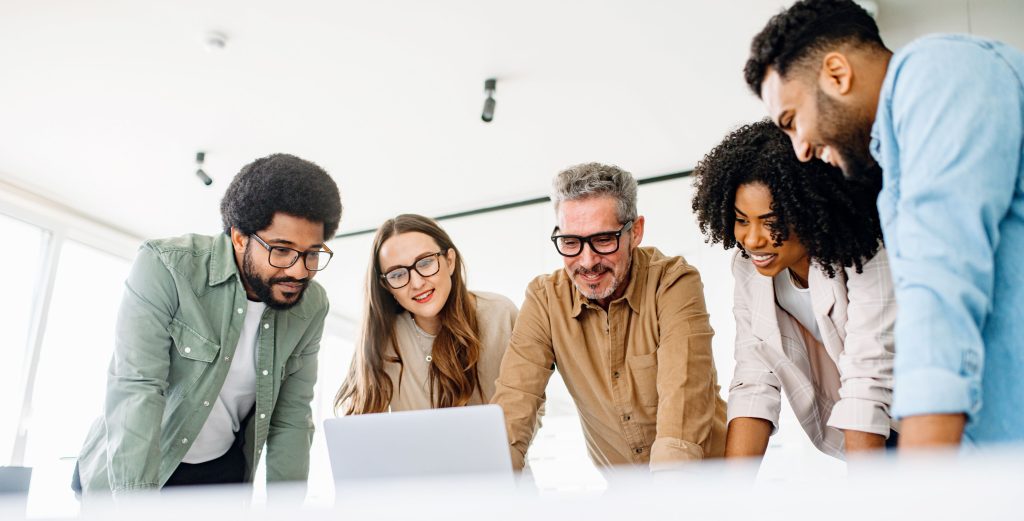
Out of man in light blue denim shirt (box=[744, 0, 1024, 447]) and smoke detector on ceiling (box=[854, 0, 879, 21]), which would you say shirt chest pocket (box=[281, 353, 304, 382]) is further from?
smoke detector on ceiling (box=[854, 0, 879, 21])

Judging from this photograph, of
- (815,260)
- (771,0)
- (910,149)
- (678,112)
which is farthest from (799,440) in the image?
(910,149)

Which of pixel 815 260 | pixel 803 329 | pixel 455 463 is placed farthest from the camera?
pixel 803 329

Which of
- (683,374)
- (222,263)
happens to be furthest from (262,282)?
(683,374)

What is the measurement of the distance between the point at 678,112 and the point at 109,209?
3693 millimetres

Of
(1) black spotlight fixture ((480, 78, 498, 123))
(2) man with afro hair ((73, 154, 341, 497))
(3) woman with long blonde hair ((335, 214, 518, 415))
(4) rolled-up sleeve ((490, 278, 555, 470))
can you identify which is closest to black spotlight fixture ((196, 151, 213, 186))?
(1) black spotlight fixture ((480, 78, 498, 123))

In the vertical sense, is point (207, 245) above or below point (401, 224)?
below

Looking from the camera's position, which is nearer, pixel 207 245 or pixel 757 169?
pixel 757 169

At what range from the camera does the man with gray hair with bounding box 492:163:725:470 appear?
1705mm

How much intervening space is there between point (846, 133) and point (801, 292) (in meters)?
0.60

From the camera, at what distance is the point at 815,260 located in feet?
4.78

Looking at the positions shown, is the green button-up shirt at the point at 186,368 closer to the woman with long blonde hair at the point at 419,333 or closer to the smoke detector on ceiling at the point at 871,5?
the woman with long blonde hair at the point at 419,333

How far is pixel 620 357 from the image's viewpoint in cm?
181

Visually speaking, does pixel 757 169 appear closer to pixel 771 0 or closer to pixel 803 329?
pixel 803 329

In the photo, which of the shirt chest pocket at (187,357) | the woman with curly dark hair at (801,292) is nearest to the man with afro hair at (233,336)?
the shirt chest pocket at (187,357)
